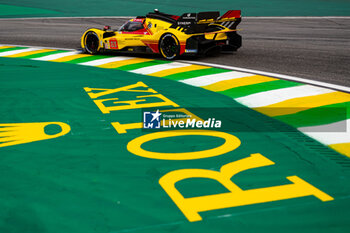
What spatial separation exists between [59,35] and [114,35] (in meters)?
6.68

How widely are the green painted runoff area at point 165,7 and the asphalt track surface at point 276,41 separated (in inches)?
128

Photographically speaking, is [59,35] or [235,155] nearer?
[235,155]

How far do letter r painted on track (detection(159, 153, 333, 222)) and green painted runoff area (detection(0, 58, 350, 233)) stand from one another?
6 centimetres

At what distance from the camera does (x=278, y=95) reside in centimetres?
746

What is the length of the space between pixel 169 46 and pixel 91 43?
293 centimetres

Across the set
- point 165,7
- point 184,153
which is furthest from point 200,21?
point 165,7

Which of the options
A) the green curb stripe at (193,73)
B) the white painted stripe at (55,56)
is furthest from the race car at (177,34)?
the white painted stripe at (55,56)

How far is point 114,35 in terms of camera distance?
40.2ft

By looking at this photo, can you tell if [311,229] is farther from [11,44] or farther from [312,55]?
[11,44]

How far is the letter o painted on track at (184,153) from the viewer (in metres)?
4.69

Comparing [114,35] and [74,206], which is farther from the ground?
[114,35]

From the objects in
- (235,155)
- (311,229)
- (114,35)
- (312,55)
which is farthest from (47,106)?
(312,55)

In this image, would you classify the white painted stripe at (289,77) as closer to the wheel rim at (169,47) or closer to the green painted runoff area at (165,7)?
the wheel rim at (169,47)

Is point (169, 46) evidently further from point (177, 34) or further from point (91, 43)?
point (91, 43)
